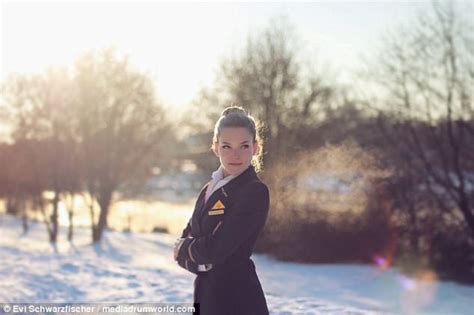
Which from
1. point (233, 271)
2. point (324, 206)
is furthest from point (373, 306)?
point (233, 271)

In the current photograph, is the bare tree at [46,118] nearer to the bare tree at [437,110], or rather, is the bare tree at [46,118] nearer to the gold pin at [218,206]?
the bare tree at [437,110]

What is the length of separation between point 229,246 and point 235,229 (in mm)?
77

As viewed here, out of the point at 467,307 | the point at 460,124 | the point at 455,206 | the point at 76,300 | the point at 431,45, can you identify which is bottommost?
the point at 467,307

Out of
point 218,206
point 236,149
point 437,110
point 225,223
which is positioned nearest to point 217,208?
point 218,206

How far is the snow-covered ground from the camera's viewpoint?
8367 mm

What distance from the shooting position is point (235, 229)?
8.21ft

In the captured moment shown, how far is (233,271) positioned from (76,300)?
20.4 ft

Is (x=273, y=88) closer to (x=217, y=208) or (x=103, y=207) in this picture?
(x=103, y=207)

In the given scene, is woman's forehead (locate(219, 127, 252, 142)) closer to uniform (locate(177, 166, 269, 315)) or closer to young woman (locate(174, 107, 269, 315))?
Answer: young woman (locate(174, 107, 269, 315))

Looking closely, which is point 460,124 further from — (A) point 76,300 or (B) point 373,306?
(A) point 76,300

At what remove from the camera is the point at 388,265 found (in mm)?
16219

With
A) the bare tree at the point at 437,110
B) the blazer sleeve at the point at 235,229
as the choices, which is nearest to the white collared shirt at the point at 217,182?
the blazer sleeve at the point at 235,229

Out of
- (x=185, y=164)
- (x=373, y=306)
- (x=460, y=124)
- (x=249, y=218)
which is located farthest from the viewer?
(x=185, y=164)

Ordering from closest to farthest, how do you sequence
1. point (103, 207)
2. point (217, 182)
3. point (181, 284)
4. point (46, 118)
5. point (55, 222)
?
point (217, 182) → point (181, 284) → point (46, 118) → point (55, 222) → point (103, 207)
